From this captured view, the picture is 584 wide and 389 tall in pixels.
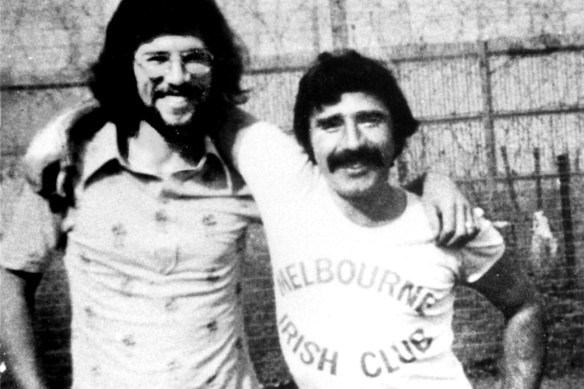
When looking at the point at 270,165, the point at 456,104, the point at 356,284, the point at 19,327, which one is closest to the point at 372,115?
the point at 270,165

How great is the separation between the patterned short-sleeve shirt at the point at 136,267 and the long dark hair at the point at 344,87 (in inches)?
9.4

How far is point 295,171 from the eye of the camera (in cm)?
138

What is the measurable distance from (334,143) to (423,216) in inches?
8.5

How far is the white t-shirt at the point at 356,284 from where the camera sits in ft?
4.25

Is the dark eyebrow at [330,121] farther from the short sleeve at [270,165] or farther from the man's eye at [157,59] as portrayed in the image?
the man's eye at [157,59]

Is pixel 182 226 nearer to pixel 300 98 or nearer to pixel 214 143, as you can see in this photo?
pixel 214 143

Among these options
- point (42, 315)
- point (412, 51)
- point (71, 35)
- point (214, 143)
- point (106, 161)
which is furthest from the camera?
point (42, 315)

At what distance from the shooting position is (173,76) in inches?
49.5

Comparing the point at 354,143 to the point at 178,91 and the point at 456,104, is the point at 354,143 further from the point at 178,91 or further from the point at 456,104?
the point at 456,104

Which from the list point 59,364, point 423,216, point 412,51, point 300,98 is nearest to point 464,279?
point 423,216

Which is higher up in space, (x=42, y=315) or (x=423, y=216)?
(x=423, y=216)

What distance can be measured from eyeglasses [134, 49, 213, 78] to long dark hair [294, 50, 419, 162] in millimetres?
208

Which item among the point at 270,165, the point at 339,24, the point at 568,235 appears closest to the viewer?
the point at 270,165

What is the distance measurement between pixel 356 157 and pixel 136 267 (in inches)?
17.4
